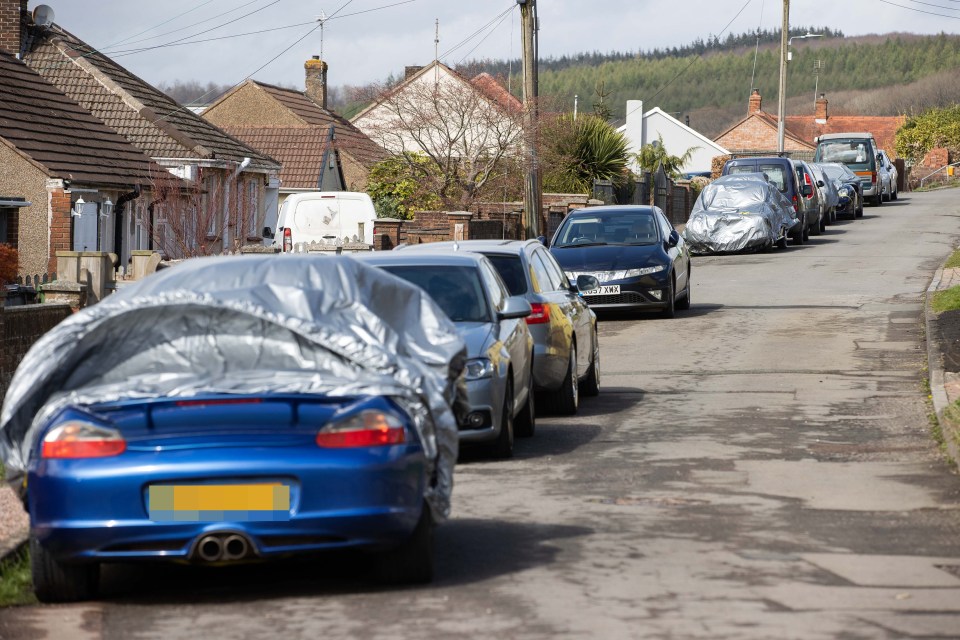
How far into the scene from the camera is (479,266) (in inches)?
436

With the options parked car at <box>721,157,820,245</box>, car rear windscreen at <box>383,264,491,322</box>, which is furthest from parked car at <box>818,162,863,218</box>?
car rear windscreen at <box>383,264,491,322</box>

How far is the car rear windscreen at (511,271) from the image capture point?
1261 centimetres

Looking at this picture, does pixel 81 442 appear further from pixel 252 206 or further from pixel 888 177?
pixel 888 177

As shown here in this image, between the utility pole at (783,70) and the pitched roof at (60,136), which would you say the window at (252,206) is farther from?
the utility pole at (783,70)

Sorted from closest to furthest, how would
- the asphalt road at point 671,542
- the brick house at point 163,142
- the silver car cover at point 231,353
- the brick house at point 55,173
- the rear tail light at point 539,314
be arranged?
1. the asphalt road at point 671,542
2. the silver car cover at point 231,353
3. the rear tail light at point 539,314
4. the brick house at point 55,173
5. the brick house at point 163,142

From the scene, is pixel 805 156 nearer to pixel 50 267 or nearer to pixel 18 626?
pixel 50 267

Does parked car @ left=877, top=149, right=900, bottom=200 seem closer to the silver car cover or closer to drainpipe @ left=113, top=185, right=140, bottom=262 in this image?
drainpipe @ left=113, top=185, right=140, bottom=262

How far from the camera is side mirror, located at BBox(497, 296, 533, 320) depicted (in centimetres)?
1064

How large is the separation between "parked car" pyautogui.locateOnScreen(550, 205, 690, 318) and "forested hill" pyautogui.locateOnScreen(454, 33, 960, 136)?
131078 millimetres

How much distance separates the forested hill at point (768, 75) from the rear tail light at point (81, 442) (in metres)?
147

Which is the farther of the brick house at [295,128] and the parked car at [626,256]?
the brick house at [295,128]

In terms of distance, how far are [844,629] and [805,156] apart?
62.8m

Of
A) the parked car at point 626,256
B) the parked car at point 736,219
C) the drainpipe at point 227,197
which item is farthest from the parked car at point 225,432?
the drainpipe at point 227,197

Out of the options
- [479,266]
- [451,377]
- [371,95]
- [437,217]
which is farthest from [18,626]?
[371,95]
